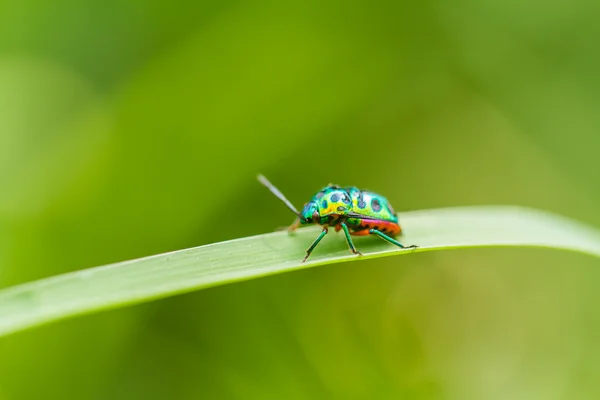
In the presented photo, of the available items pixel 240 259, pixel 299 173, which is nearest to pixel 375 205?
pixel 240 259

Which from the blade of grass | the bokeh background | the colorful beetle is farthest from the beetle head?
the bokeh background

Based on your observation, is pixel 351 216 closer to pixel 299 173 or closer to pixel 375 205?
pixel 375 205

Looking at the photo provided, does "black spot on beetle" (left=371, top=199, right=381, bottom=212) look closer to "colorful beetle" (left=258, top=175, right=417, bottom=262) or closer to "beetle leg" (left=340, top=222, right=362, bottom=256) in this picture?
"colorful beetle" (left=258, top=175, right=417, bottom=262)

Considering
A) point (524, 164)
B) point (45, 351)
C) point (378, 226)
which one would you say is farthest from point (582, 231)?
point (45, 351)

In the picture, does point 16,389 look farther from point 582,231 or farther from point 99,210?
point 582,231

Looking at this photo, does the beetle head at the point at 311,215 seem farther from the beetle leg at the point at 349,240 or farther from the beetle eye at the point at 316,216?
the beetle leg at the point at 349,240

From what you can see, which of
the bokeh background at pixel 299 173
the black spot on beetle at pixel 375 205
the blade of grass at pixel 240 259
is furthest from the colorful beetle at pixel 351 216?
the bokeh background at pixel 299 173

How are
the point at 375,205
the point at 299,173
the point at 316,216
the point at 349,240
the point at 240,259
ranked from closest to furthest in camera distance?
the point at 240,259, the point at 349,240, the point at 316,216, the point at 375,205, the point at 299,173

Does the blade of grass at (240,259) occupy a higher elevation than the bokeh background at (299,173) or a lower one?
lower
